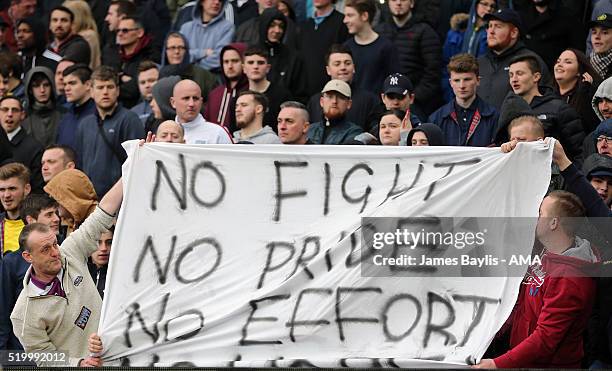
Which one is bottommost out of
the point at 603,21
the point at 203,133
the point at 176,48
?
the point at 203,133

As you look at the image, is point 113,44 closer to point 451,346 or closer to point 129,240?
point 129,240

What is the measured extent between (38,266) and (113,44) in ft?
24.5

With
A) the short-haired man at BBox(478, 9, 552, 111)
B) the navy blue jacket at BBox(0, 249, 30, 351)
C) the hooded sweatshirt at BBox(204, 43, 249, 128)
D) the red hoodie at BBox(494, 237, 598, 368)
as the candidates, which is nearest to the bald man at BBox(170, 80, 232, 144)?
the hooded sweatshirt at BBox(204, 43, 249, 128)

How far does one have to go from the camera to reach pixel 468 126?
40.0ft

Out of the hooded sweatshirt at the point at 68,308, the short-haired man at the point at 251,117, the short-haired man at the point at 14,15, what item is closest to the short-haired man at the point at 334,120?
the short-haired man at the point at 251,117

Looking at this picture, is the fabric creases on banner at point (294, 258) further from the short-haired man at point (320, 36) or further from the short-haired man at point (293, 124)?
the short-haired man at point (320, 36)

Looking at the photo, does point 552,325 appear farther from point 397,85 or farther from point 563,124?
point 397,85

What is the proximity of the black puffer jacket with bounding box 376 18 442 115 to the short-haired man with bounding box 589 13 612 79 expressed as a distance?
181 centimetres

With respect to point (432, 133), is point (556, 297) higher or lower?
lower

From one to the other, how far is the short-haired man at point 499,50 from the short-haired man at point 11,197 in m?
4.26

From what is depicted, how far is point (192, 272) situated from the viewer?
8812 mm

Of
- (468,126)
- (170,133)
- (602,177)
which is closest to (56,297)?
(170,133)

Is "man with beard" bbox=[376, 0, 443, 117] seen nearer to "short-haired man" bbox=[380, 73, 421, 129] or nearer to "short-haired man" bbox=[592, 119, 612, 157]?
"short-haired man" bbox=[380, 73, 421, 129]

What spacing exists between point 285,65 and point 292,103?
2.31m
